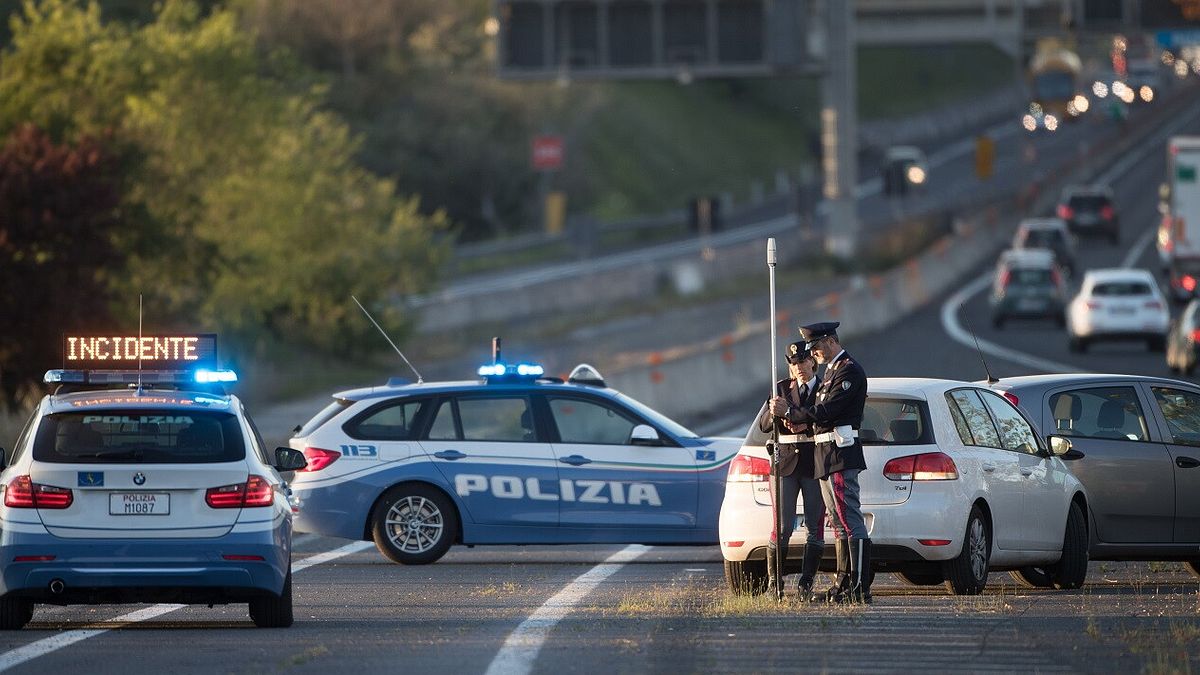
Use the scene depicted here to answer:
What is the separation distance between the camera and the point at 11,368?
33531 millimetres

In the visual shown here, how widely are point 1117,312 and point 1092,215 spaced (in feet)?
102

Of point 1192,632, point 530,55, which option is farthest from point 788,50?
point 1192,632

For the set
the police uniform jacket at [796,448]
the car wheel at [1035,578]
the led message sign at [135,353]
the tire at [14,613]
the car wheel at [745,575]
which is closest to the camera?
the tire at [14,613]

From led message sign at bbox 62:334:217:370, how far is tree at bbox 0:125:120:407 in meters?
20.2

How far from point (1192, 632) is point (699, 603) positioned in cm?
312

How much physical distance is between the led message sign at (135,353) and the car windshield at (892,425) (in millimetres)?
3349

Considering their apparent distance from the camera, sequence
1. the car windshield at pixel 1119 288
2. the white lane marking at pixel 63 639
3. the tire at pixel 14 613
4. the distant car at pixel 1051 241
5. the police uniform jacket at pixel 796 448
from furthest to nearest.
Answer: the distant car at pixel 1051 241
the car windshield at pixel 1119 288
the police uniform jacket at pixel 796 448
the tire at pixel 14 613
the white lane marking at pixel 63 639

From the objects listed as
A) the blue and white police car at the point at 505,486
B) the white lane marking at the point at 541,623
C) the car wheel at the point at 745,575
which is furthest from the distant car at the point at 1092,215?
the car wheel at the point at 745,575

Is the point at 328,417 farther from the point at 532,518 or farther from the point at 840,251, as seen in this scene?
the point at 840,251

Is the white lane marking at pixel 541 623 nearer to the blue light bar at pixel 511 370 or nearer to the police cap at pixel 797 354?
the blue light bar at pixel 511 370

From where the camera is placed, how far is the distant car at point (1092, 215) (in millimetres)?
73688

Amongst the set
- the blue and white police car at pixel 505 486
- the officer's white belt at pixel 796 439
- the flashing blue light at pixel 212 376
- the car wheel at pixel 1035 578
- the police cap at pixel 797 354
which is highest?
the police cap at pixel 797 354

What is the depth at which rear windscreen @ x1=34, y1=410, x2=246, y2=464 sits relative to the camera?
39.1 ft

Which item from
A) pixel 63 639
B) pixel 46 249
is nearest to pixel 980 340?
pixel 46 249
